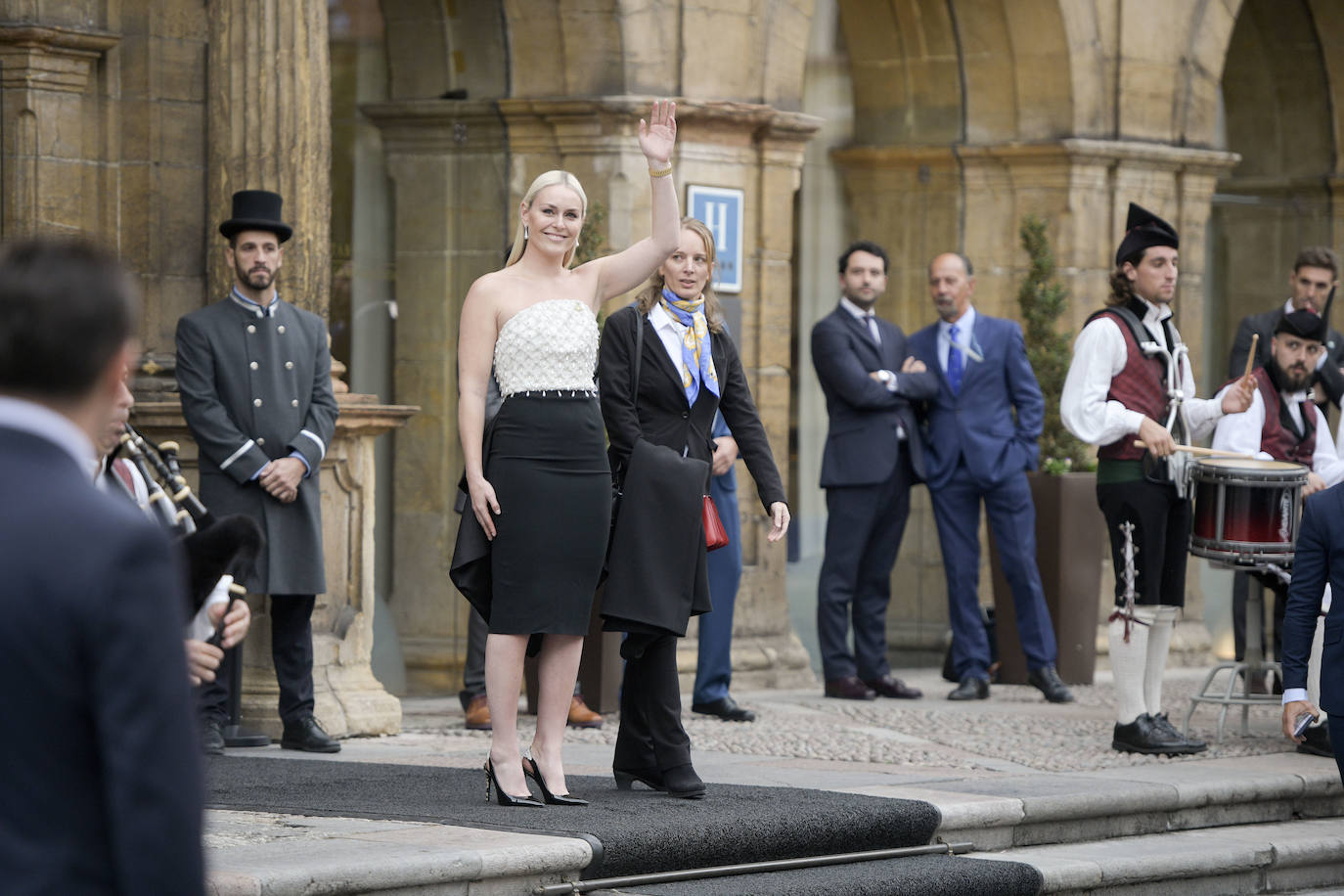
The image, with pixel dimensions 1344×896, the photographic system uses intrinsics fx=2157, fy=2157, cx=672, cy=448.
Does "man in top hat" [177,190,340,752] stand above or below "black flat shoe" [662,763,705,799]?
above

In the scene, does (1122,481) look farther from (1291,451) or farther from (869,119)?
(869,119)

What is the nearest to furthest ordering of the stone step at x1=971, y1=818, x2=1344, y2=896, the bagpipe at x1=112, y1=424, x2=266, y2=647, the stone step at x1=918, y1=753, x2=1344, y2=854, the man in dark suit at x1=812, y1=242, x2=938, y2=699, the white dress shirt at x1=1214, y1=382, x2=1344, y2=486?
the bagpipe at x1=112, y1=424, x2=266, y2=647 < the stone step at x1=971, y1=818, x2=1344, y2=896 < the stone step at x1=918, y1=753, x2=1344, y2=854 < the white dress shirt at x1=1214, y1=382, x2=1344, y2=486 < the man in dark suit at x1=812, y1=242, x2=938, y2=699

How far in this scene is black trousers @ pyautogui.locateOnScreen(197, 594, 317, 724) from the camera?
8.09 m

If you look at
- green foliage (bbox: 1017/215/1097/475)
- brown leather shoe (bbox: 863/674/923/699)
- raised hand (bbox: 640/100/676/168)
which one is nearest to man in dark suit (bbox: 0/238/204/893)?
raised hand (bbox: 640/100/676/168)

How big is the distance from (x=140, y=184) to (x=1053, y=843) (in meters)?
4.61

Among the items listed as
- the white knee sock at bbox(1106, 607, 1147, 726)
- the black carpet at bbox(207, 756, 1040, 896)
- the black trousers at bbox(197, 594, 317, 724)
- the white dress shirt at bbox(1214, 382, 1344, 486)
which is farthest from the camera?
the white dress shirt at bbox(1214, 382, 1344, 486)

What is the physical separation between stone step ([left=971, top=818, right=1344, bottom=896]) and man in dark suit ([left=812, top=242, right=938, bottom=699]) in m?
3.00

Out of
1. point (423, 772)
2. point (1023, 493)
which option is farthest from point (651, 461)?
point (1023, 493)

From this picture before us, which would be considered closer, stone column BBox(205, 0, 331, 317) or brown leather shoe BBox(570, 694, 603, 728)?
stone column BBox(205, 0, 331, 317)

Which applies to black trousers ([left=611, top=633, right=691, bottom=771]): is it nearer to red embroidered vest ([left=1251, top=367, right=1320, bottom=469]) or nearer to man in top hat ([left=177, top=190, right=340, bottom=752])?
man in top hat ([left=177, top=190, right=340, bottom=752])

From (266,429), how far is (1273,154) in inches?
385

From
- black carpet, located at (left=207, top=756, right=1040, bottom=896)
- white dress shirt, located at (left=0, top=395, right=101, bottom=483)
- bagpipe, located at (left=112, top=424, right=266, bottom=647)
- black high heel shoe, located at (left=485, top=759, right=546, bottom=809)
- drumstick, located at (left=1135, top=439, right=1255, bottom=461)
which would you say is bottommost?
black carpet, located at (left=207, top=756, right=1040, bottom=896)

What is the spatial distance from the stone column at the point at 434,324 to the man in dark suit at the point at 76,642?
871cm

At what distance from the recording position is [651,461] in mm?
6441
